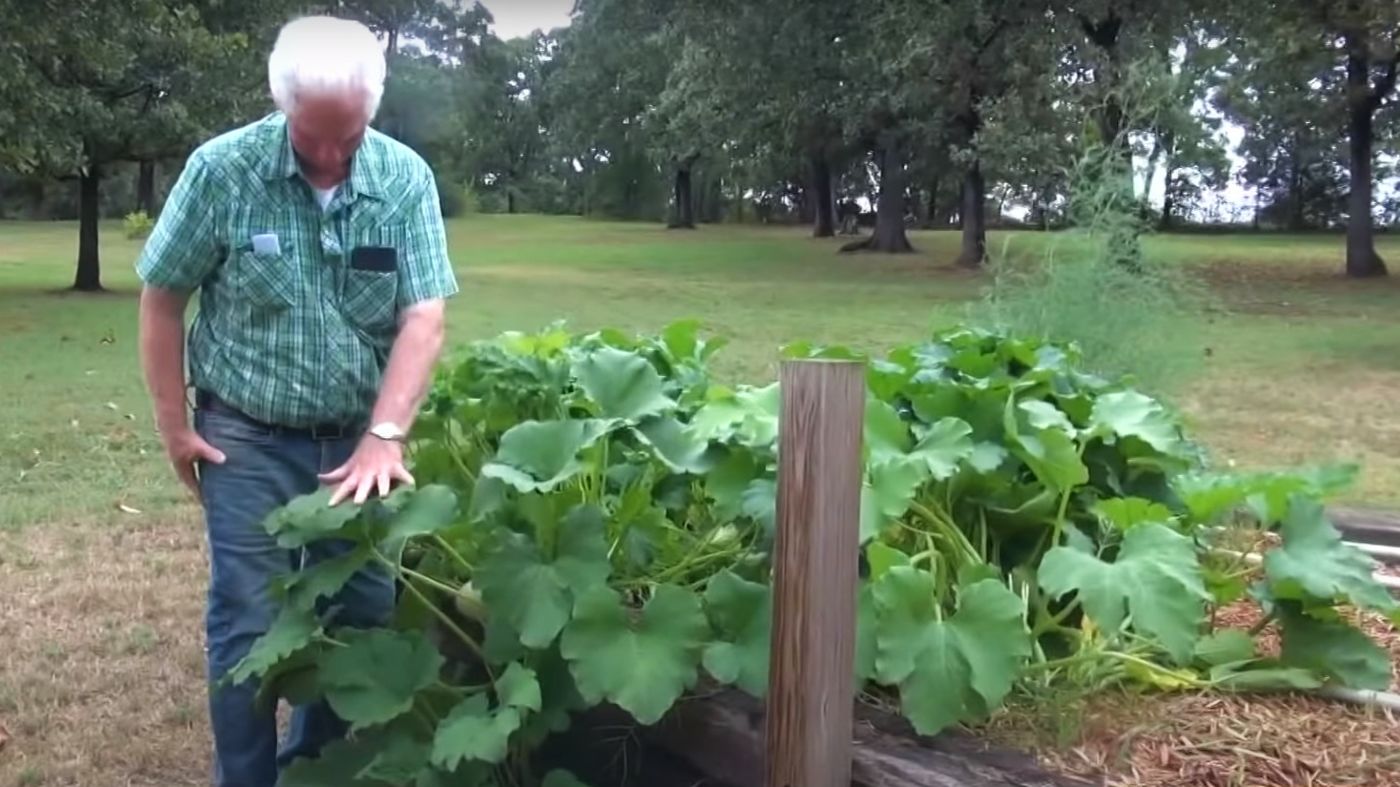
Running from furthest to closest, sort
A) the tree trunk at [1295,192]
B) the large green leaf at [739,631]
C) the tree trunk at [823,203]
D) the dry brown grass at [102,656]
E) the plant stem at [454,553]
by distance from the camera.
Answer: the tree trunk at [1295,192] < the tree trunk at [823,203] < the dry brown grass at [102,656] < the plant stem at [454,553] < the large green leaf at [739,631]

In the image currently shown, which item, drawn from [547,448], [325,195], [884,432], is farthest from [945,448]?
[325,195]

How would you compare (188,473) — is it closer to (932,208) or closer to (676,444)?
(676,444)

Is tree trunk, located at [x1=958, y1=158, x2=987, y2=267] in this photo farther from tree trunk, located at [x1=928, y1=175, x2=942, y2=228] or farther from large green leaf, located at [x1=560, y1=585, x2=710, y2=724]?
tree trunk, located at [x1=928, y1=175, x2=942, y2=228]

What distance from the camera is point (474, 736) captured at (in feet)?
8.07

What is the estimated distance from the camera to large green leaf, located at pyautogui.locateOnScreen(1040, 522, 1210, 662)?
7.94ft

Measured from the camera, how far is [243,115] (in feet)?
58.7

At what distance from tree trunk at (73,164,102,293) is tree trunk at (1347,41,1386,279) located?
646 inches

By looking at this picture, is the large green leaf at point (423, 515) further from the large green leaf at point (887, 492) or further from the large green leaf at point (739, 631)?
the large green leaf at point (887, 492)

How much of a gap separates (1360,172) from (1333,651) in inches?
843

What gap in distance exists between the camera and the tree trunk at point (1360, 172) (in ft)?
70.1

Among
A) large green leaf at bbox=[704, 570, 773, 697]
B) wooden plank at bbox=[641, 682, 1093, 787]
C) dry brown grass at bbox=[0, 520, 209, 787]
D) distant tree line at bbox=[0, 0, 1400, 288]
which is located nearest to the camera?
wooden plank at bbox=[641, 682, 1093, 787]

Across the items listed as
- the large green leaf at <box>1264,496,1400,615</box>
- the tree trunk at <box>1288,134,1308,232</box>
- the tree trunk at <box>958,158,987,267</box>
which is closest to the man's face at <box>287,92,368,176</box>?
the large green leaf at <box>1264,496,1400,615</box>

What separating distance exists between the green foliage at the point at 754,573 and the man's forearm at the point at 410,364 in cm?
15

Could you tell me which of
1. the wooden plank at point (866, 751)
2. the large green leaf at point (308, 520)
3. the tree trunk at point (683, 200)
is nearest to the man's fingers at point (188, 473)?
the large green leaf at point (308, 520)
